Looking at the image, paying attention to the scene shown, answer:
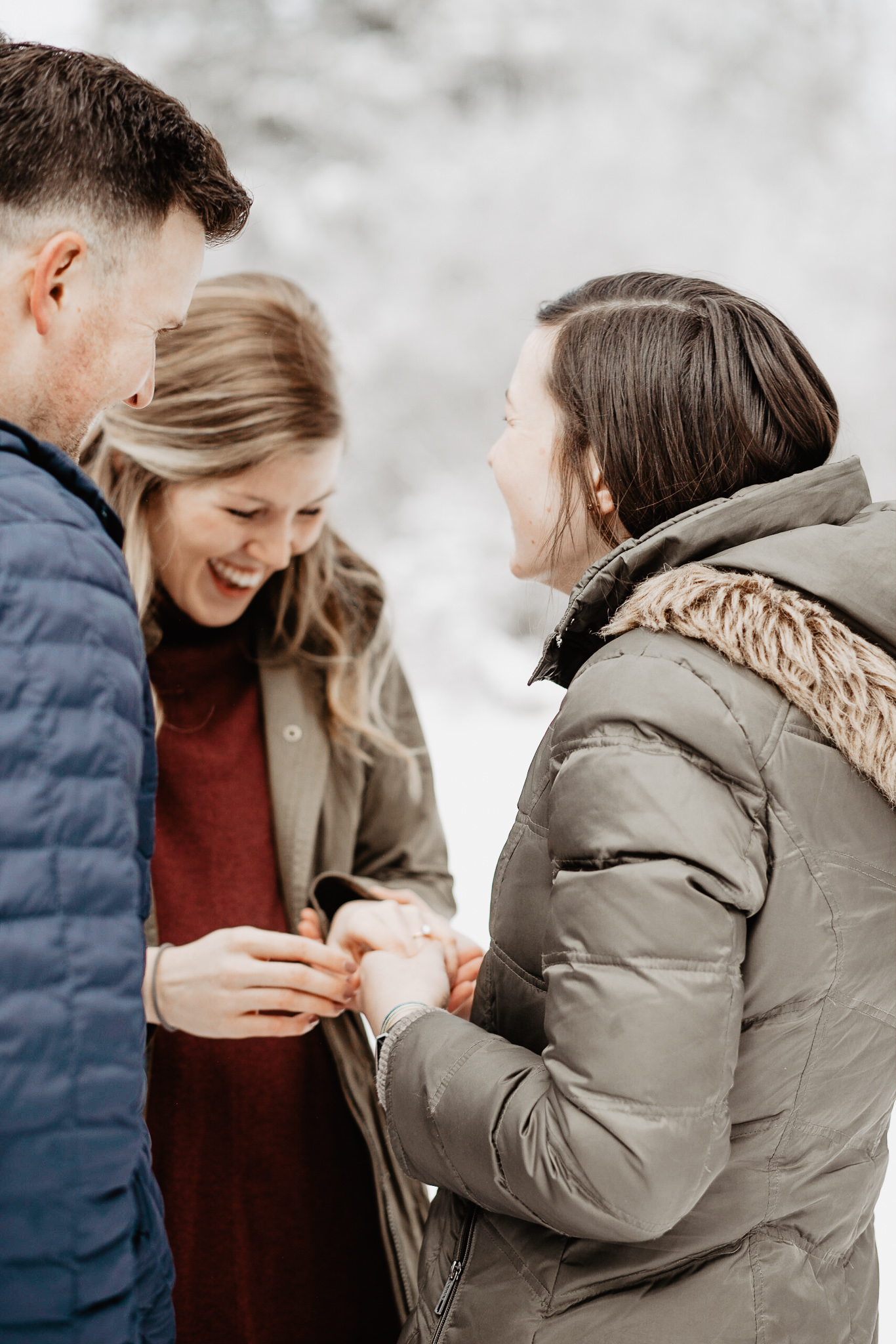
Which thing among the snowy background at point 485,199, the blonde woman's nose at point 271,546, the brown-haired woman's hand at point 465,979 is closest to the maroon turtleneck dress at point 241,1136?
the blonde woman's nose at point 271,546

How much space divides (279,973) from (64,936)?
0.66 meters

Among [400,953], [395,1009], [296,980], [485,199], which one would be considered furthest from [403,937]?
[485,199]

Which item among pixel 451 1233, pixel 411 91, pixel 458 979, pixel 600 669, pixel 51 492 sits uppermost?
pixel 411 91

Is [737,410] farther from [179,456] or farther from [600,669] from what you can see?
[179,456]

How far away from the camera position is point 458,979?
1459 millimetres

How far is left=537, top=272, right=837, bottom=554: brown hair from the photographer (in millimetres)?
1076

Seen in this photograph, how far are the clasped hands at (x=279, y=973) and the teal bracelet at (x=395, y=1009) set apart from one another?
0.20 metres

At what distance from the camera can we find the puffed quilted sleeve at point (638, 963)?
83cm

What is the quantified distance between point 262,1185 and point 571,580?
3.46 ft

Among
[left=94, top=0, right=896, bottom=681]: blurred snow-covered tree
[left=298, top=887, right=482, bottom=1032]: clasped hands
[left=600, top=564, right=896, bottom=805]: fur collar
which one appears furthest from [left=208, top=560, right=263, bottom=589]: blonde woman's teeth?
[left=94, top=0, right=896, bottom=681]: blurred snow-covered tree

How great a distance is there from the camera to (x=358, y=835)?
1.97 metres

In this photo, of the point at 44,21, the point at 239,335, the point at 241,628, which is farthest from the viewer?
the point at 44,21

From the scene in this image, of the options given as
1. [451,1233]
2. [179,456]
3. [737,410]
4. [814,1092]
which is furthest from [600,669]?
[179,456]

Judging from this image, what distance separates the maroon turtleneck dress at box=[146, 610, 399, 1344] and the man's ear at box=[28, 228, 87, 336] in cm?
88
